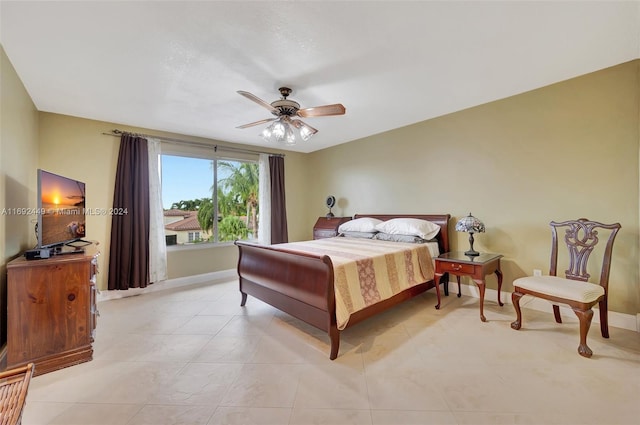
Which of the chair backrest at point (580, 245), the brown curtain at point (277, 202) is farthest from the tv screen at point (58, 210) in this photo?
the chair backrest at point (580, 245)

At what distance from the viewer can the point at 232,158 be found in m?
5.04

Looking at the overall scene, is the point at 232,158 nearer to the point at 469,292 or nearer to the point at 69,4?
the point at 69,4

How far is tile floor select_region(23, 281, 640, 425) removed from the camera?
5.18ft

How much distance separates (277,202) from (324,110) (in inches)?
120

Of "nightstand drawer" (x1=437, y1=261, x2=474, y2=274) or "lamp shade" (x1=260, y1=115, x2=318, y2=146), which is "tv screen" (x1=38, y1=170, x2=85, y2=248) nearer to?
"lamp shade" (x1=260, y1=115, x2=318, y2=146)

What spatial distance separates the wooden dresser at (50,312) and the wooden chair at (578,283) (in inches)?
154

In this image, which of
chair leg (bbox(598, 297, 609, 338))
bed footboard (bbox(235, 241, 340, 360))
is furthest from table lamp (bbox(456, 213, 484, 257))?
bed footboard (bbox(235, 241, 340, 360))

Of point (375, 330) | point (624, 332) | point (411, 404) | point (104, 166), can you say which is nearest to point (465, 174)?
point (624, 332)

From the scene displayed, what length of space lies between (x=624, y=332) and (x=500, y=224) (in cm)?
142

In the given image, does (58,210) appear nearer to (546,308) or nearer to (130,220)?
(130,220)

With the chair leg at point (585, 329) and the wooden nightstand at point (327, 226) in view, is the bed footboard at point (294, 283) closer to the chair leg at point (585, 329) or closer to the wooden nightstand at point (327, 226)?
the chair leg at point (585, 329)

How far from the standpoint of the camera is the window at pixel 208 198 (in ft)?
14.6

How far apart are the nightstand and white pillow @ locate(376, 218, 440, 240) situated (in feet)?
1.36

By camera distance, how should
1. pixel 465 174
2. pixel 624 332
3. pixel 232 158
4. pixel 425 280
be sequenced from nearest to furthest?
pixel 624 332
pixel 425 280
pixel 465 174
pixel 232 158
